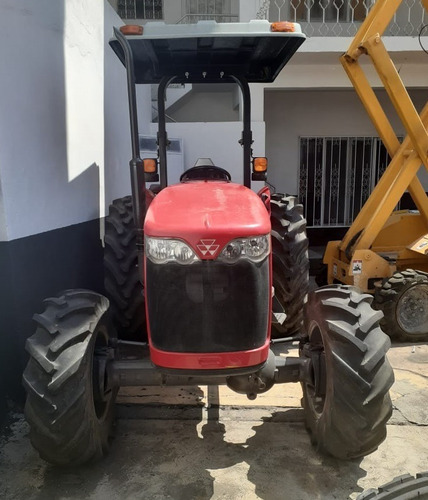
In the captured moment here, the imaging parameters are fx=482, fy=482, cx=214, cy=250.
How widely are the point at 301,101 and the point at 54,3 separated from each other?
645 cm

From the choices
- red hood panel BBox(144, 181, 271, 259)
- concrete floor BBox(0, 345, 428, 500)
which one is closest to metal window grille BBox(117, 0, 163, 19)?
red hood panel BBox(144, 181, 271, 259)

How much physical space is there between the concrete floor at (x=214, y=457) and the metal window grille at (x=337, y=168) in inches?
254

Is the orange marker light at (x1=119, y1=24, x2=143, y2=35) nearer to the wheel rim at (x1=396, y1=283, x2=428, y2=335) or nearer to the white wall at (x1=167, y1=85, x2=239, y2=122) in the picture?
the wheel rim at (x1=396, y1=283, x2=428, y2=335)

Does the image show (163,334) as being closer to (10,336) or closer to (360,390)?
(360,390)

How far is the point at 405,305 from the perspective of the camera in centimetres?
484

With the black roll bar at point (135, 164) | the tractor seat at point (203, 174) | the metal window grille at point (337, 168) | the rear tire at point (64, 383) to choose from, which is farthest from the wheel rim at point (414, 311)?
the metal window grille at point (337, 168)

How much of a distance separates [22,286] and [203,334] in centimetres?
151

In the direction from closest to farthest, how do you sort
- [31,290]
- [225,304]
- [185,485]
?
1. [225,304]
2. [185,485]
3. [31,290]

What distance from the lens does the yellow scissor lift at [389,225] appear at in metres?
4.79

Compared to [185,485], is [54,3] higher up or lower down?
higher up

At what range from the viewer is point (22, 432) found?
3.15m

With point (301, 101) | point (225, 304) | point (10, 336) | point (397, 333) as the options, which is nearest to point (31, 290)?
point (10, 336)

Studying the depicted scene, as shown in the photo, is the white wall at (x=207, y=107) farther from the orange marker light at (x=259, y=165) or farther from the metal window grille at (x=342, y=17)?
the orange marker light at (x=259, y=165)

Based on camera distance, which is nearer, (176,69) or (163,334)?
(163,334)
